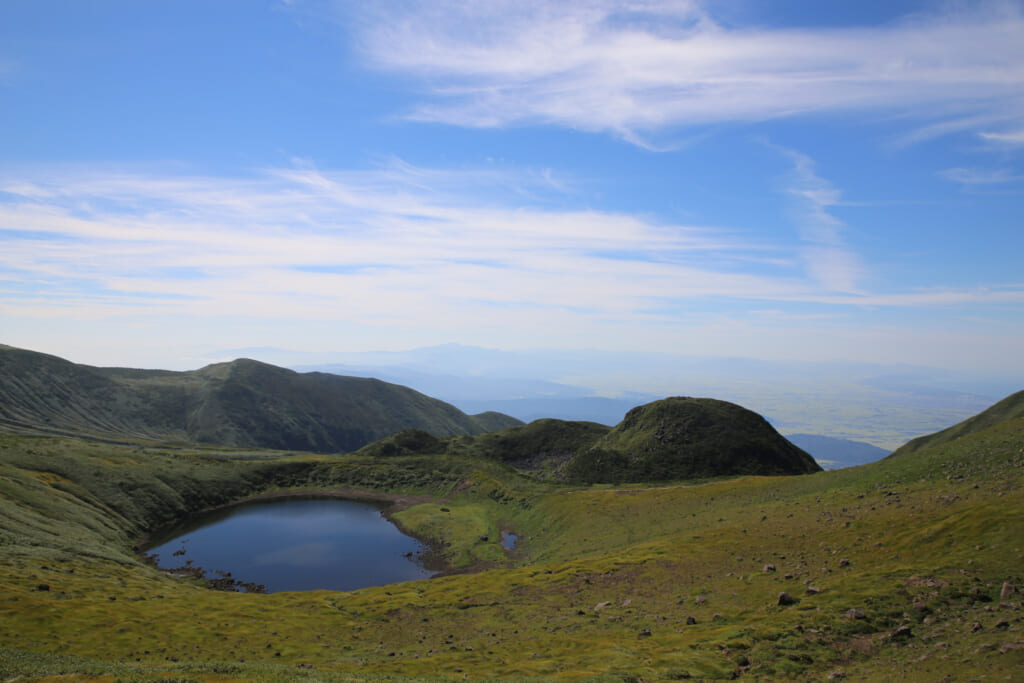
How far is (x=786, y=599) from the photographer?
3450 cm

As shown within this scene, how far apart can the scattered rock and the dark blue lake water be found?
55.4 meters

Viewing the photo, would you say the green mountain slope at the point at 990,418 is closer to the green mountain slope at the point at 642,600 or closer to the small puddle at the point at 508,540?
the green mountain slope at the point at 642,600

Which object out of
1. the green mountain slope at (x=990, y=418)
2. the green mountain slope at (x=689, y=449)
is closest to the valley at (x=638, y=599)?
the green mountain slope at (x=689, y=449)

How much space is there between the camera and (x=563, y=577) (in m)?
52.0

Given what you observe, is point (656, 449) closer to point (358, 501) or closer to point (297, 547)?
point (358, 501)

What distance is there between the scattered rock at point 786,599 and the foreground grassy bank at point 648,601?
8.3 inches

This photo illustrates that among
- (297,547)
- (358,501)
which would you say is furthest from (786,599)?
(358,501)

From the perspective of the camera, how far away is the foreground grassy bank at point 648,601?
90.1ft

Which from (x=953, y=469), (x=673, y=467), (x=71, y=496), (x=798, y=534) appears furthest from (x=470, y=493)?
(x=953, y=469)

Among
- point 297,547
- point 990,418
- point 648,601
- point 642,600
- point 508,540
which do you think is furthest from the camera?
point 990,418

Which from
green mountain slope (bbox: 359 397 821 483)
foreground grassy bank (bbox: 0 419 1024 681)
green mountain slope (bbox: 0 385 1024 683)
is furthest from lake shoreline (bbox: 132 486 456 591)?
green mountain slope (bbox: 359 397 821 483)

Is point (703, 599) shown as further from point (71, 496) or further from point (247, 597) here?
point (71, 496)

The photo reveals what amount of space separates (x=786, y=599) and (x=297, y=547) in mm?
82623

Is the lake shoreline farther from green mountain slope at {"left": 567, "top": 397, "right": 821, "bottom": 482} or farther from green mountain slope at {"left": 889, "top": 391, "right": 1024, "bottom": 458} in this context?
green mountain slope at {"left": 889, "top": 391, "right": 1024, "bottom": 458}
